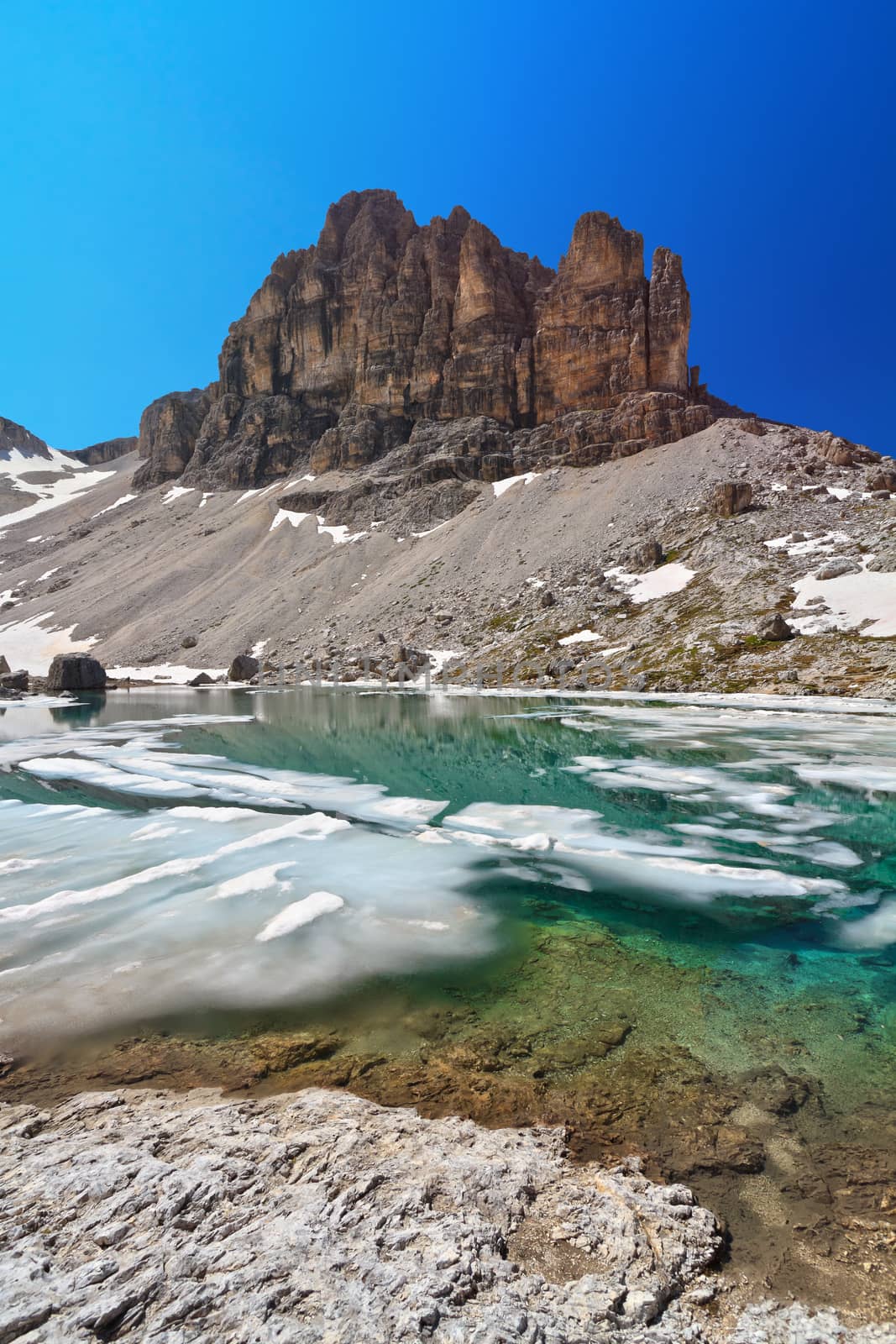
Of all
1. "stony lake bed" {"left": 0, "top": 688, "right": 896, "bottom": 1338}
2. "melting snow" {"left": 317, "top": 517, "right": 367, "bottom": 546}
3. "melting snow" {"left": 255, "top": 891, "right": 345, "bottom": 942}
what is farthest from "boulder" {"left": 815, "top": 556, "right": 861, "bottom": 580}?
"melting snow" {"left": 317, "top": 517, "right": 367, "bottom": 546}

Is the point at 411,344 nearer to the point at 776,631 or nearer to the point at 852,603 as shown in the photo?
the point at 776,631

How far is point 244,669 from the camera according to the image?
243 ft

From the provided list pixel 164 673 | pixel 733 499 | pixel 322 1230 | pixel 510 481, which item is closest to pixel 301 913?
pixel 322 1230

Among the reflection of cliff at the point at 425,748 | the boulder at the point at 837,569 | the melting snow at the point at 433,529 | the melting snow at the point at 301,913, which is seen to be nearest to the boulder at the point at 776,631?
the boulder at the point at 837,569

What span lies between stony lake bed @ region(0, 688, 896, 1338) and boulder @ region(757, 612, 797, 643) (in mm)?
32572

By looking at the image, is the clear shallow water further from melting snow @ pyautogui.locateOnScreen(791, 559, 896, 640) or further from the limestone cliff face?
the limestone cliff face

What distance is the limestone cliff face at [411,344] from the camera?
11262 cm

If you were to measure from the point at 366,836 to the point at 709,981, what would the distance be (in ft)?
21.6

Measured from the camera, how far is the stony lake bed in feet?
13.4

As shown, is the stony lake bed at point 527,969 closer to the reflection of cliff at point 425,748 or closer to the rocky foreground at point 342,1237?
the rocky foreground at point 342,1237

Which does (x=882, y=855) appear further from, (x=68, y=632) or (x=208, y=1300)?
(x=68, y=632)

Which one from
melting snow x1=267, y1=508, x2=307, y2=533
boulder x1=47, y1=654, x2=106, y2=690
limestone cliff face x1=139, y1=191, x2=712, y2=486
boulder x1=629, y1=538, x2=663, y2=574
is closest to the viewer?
boulder x1=47, y1=654, x2=106, y2=690

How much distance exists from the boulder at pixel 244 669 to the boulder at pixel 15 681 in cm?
2096

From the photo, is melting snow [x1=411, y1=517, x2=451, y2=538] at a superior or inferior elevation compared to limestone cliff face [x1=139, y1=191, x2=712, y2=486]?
inferior
